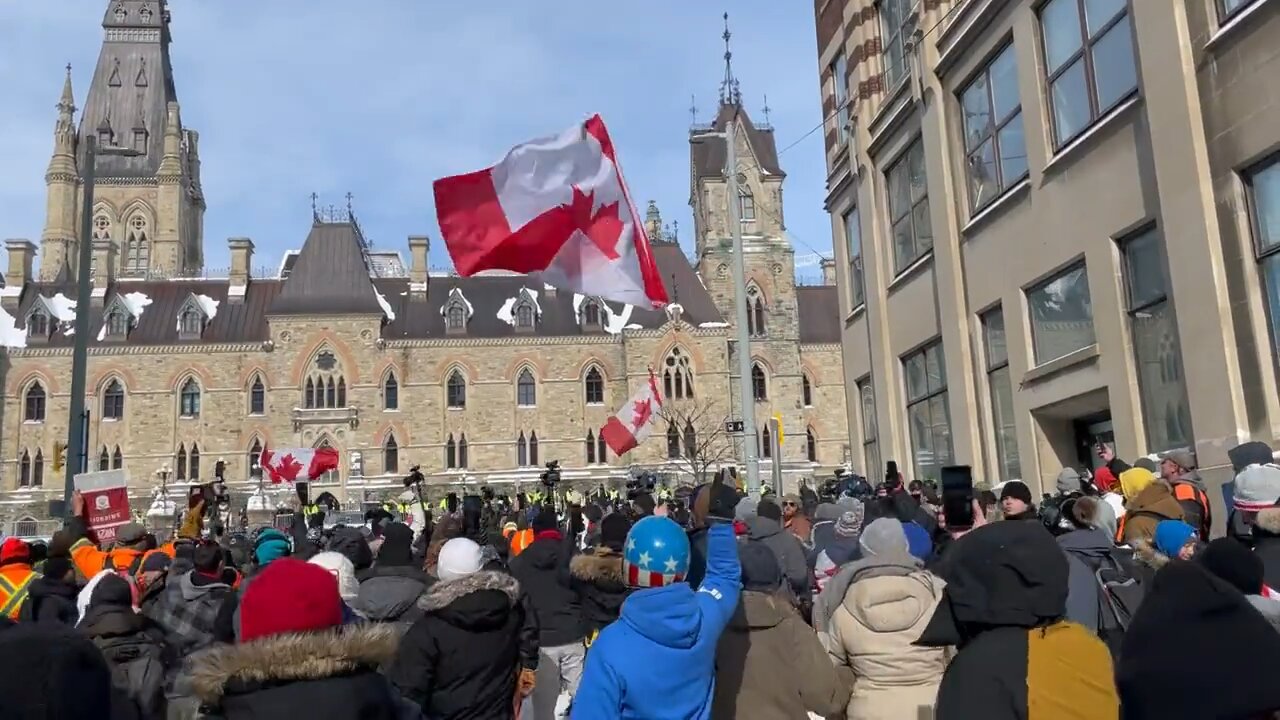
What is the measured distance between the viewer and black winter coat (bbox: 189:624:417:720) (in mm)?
2732

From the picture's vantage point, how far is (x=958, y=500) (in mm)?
5961

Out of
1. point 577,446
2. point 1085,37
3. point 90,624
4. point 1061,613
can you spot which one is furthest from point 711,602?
point 577,446

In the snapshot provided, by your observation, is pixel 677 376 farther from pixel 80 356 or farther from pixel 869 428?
pixel 80 356

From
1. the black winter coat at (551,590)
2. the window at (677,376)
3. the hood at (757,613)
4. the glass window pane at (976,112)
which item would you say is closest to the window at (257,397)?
the window at (677,376)

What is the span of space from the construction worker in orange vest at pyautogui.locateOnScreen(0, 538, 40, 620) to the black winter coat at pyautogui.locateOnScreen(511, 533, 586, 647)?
3527mm

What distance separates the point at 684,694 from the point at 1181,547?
127 inches

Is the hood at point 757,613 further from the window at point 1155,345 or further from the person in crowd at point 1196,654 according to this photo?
the window at point 1155,345

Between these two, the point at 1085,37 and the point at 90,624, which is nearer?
the point at 90,624

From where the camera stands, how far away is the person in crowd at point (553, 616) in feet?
24.3

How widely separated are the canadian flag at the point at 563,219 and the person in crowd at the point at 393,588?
438cm

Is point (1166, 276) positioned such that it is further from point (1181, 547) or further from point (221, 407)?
point (221, 407)

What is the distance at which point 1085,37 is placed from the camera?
11953mm

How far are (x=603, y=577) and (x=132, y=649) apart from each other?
313 centimetres

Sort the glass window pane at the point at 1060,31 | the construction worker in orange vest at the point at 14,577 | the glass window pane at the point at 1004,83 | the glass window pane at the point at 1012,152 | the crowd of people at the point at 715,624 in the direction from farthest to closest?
the glass window pane at the point at 1004,83, the glass window pane at the point at 1012,152, the glass window pane at the point at 1060,31, the construction worker in orange vest at the point at 14,577, the crowd of people at the point at 715,624
